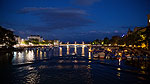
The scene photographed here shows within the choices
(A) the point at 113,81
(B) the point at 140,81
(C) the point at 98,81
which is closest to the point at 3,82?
(C) the point at 98,81

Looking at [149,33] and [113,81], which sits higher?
[149,33]

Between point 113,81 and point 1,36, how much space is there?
67.3m

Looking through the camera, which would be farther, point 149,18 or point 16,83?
point 149,18

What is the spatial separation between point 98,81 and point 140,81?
6.56 meters

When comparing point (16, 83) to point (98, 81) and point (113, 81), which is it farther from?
point (113, 81)

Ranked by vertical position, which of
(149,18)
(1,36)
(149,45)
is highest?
(149,18)

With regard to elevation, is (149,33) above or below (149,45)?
above

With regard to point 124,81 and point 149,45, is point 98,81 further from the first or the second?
point 149,45

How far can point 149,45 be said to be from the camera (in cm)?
6756

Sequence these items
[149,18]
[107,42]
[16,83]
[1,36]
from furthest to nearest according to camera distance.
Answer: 1. [107,42]
2. [149,18]
3. [1,36]
4. [16,83]

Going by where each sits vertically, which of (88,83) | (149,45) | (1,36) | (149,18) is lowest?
(88,83)

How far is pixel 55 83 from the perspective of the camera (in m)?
22.4

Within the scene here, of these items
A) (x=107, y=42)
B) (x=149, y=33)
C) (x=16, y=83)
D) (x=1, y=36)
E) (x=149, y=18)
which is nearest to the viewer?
(x=16, y=83)

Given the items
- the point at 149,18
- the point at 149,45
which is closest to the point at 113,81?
the point at 149,45
